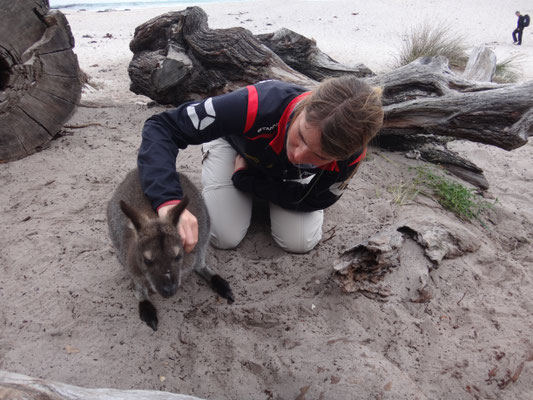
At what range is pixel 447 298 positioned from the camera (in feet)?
10.0

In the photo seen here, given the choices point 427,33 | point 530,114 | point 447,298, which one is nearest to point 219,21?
point 427,33

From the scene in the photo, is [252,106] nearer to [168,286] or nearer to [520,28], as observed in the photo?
[168,286]

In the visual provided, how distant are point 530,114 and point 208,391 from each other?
3568 mm

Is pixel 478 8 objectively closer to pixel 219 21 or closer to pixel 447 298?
pixel 219 21

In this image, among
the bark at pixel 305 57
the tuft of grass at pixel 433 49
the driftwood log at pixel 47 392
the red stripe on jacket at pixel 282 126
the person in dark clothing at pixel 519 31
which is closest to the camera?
the driftwood log at pixel 47 392

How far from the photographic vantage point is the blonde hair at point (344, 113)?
222cm

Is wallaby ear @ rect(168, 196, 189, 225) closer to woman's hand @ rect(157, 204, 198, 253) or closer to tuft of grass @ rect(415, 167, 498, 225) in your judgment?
woman's hand @ rect(157, 204, 198, 253)

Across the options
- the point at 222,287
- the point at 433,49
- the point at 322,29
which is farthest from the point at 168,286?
the point at 322,29

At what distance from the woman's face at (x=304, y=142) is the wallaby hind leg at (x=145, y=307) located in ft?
4.68

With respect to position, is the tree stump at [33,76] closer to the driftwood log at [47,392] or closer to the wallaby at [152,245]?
the wallaby at [152,245]

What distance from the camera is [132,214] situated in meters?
2.46

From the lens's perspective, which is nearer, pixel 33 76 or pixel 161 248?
pixel 161 248

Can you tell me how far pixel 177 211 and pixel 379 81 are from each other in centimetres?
309

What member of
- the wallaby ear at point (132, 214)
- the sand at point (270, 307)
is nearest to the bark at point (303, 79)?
the sand at point (270, 307)
